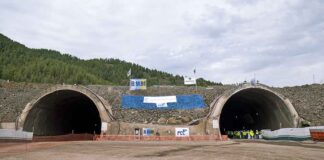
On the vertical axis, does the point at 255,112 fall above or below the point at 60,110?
below

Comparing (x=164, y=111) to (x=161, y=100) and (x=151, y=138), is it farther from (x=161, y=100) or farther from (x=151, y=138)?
(x=151, y=138)

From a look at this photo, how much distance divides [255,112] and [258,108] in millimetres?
3367

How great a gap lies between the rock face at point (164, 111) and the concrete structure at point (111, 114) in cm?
237

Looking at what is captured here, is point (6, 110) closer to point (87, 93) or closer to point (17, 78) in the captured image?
point (87, 93)

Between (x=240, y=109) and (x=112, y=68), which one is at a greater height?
(x=112, y=68)

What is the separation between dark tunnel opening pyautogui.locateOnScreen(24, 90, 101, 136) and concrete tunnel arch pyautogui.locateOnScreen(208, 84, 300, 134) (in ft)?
62.0

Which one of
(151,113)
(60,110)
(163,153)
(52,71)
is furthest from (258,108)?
(52,71)

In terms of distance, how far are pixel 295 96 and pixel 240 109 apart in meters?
10.8

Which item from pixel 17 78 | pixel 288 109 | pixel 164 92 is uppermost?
pixel 17 78

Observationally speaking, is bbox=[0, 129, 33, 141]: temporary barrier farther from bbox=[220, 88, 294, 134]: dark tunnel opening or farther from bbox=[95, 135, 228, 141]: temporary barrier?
bbox=[220, 88, 294, 134]: dark tunnel opening

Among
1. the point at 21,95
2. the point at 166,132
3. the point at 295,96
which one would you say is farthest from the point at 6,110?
the point at 295,96

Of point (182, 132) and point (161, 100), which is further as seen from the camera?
point (161, 100)

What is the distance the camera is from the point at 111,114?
148 feet

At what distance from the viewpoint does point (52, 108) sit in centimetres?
4828
